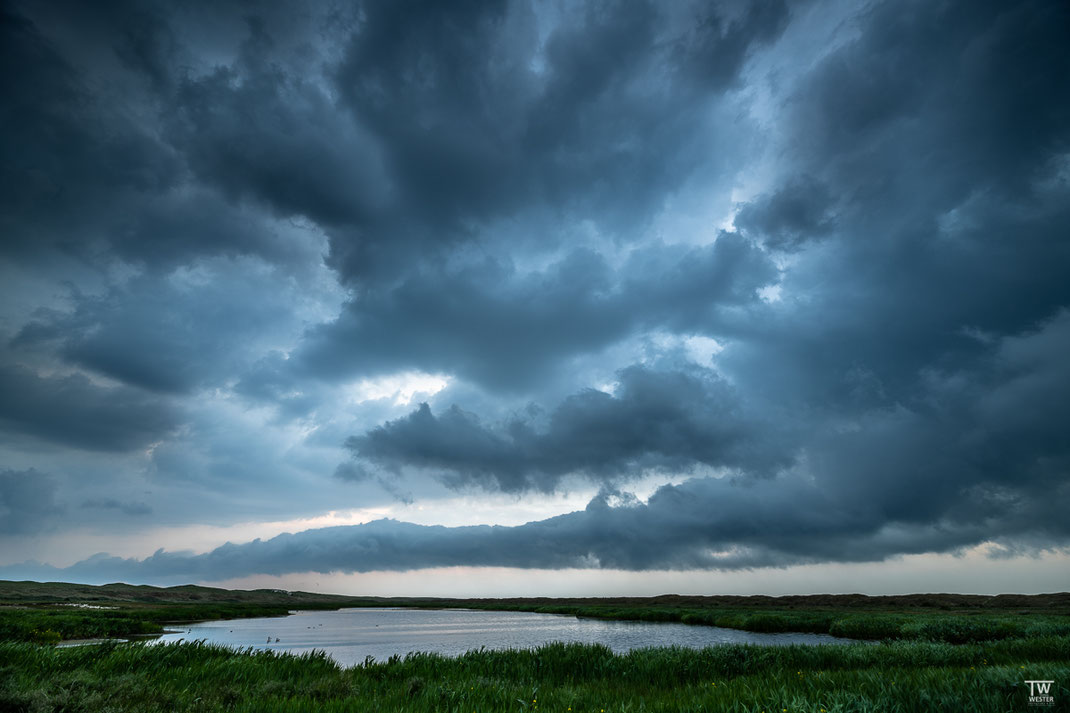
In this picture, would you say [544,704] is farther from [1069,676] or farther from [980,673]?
[1069,676]

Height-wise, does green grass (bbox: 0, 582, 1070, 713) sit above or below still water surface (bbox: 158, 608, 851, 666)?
above

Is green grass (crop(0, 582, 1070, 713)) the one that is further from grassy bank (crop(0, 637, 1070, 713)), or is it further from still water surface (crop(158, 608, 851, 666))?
still water surface (crop(158, 608, 851, 666))

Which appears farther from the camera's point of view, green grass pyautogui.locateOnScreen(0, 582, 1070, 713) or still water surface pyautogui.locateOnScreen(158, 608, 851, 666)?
still water surface pyautogui.locateOnScreen(158, 608, 851, 666)

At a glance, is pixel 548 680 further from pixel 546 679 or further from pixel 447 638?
pixel 447 638

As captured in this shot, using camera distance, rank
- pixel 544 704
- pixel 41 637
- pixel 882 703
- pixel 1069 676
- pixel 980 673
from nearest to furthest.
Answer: pixel 882 703, pixel 1069 676, pixel 980 673, pixel 544 704, pixel 41 637

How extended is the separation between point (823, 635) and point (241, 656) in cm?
5334

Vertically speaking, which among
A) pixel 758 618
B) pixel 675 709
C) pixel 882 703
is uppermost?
pixel 882 703

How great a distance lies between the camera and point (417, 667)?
2152 centimetres

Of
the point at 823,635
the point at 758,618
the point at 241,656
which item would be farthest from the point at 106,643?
the point at 758,618

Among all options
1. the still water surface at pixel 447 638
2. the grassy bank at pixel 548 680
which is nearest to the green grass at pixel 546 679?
the grassy bank at pixel 548 680

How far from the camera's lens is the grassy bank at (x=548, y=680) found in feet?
35.8

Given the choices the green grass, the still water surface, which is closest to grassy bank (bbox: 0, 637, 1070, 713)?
the green grass

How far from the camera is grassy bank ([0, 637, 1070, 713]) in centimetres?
1092

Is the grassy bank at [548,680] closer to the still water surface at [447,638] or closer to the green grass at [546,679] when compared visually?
the green grass at [546,679]
